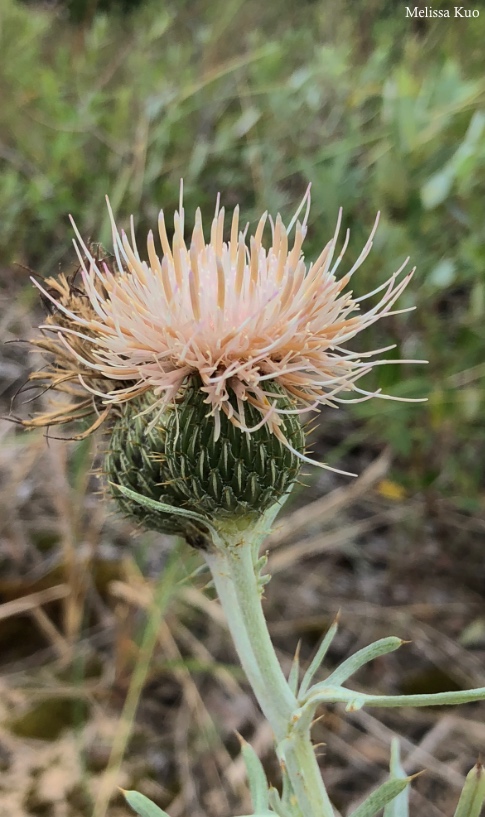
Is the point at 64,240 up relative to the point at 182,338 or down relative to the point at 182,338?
up

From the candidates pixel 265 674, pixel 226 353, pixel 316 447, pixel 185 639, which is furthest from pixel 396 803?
pixel 316 447

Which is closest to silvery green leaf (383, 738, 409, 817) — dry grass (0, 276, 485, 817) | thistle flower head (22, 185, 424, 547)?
thistle flower head (22, 185, 424, 547)

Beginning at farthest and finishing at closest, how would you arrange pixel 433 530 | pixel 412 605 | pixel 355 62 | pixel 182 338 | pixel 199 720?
pixel 355 62, pixel 433 530, pixel 412 605, pixel 199 720, pixel 182 338

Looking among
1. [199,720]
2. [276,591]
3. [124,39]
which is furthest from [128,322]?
[124,39]

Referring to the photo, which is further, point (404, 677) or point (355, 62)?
point (355, 62)

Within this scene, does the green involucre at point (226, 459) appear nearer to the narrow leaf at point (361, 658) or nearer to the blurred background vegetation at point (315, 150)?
the narrow leaf at point (361, 658)

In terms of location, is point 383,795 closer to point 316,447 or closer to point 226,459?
point 226,459

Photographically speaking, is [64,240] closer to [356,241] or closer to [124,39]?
[356,241]

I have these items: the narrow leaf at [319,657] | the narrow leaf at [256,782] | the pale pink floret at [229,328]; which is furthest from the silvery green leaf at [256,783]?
the pale pink floret at [229,328]

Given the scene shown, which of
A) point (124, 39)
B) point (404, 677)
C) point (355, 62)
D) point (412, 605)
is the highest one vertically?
point (124, 39)
